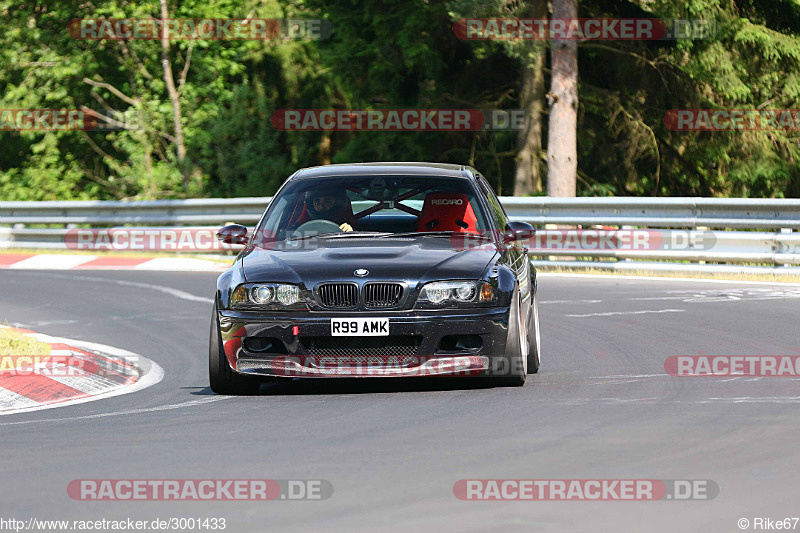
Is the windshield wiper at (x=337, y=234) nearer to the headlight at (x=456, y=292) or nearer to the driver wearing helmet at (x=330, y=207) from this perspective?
the driver wearing helmet at (x=330, y=207)

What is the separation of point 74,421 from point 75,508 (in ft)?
8.08

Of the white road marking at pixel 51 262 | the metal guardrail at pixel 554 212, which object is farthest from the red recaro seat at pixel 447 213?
the white road marking at pixel 51 262

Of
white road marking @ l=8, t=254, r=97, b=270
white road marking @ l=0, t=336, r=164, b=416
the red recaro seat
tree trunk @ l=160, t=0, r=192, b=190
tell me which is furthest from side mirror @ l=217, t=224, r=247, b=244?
tree trunk @ l=160, t=0, r=192, b=190

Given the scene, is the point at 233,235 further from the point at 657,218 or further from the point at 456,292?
the point at 657,218

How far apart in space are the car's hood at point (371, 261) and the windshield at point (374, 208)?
0.41 metres

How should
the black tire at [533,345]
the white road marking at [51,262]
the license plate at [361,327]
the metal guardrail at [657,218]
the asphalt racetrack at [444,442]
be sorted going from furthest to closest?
the white road marking at [51,262] → the metal guardrail at [657,218] → the black tire at [533,345] → the license plate at [361,327] → the asphalt racetrack at [444,442]

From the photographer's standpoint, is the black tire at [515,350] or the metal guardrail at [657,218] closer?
the black tire at [515,350]

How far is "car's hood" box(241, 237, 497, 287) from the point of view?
29.2 feet

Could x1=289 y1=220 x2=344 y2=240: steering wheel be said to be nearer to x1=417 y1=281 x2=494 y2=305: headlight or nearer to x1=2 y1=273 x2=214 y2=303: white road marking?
x1=417 y1=281 x2=494 y2=305: headlight

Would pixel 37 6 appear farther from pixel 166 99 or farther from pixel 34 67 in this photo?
pixel 166 99

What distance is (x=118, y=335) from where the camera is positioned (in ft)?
44.3

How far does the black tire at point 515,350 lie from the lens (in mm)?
8938

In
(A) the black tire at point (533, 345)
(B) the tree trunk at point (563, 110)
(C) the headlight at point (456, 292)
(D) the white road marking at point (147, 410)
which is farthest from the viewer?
(B) the tree trunk at point (563, 110)

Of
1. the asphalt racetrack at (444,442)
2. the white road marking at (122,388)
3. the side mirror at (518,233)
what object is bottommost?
the white road marking at (122,388)
